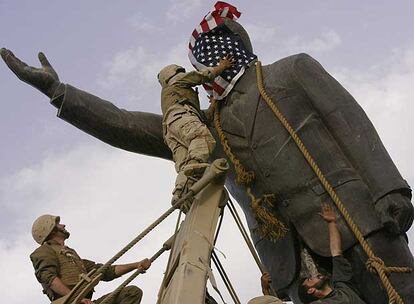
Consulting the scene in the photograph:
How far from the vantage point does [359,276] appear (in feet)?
22.0

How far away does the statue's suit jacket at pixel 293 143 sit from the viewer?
6840mm

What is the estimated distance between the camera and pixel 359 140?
6938mm

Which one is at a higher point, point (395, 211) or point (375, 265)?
point (395, 211)

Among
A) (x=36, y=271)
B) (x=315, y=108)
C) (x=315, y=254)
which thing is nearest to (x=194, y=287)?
(x=36, y=271)

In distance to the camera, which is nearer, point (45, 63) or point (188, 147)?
point (188, 147)

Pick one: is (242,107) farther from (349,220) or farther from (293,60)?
(349,220)

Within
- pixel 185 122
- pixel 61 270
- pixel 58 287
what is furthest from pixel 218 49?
pixel 58 287

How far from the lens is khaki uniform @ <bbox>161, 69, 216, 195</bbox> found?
Result: 6754 mm

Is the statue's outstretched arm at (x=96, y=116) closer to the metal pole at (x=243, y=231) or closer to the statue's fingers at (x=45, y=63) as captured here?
the statue's fingers at (x=45, y=63)

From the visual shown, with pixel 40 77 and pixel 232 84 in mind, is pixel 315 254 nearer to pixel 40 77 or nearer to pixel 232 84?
pixel 232 84

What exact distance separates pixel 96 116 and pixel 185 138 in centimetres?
94

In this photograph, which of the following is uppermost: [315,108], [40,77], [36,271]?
[40,77]

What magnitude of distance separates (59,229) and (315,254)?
1.68 m

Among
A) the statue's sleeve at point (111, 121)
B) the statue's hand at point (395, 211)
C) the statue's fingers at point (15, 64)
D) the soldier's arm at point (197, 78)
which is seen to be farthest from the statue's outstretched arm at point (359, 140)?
the statue's fingers at point (15, 64)
